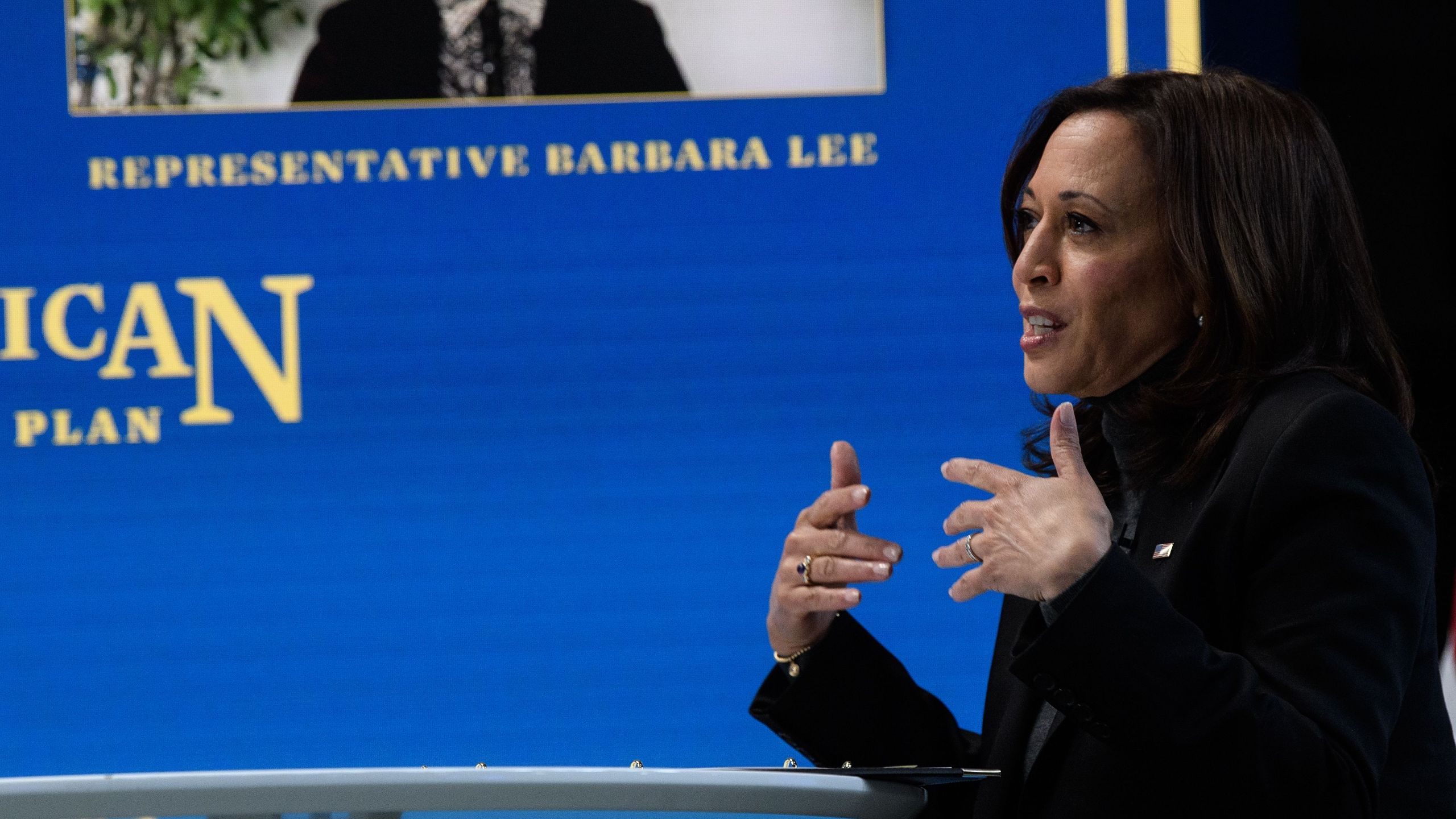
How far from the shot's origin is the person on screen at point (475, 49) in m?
2.67

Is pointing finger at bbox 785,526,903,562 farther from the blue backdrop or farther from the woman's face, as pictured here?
the blue backdrop

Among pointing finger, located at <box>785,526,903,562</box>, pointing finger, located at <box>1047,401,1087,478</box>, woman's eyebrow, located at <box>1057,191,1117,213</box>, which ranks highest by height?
woman's eyebrow, located at <box>1057,191,1117,213</box>

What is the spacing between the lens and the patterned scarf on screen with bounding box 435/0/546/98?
267cm

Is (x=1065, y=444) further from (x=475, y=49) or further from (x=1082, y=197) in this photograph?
(x=475, y=49)

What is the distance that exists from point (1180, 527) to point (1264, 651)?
0.17 meters

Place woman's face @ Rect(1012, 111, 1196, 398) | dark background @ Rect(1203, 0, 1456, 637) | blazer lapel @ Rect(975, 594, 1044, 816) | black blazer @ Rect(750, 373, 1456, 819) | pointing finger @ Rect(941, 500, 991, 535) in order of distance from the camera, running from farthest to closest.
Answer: dark background @ Rect(1203, 0, 1456, 637), woman's face @ Rect(1012, 111, 1196, 398), blazer lapel @ Rect(975, 594, 1044, 816), pointing finger @ Rect(941, 500, 991, 535), black blazer @ Rect(750, 373, 1456, 819)

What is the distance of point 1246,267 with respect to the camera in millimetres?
1348

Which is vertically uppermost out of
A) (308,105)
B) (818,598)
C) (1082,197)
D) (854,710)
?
(308,105)

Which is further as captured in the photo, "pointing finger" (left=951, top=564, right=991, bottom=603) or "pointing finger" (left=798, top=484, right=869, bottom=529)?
"pointing finger" (left=798, top=484, right=869, bottom=529)

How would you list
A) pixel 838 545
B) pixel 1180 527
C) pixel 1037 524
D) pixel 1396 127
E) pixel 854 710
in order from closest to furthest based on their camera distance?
pixel 1037 524 < pixel 1180 527 < pixel 838 545 < pixel 854 710 < pixel 1396 127

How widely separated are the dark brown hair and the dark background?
132 centimetres

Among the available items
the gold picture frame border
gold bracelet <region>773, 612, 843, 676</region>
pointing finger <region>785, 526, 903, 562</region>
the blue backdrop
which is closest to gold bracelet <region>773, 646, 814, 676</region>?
gold bracelet <region>773, 612, 843, 676</region>

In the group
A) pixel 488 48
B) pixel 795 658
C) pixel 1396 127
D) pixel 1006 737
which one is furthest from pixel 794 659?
pixel 1396 127

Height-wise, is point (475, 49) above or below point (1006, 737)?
above
